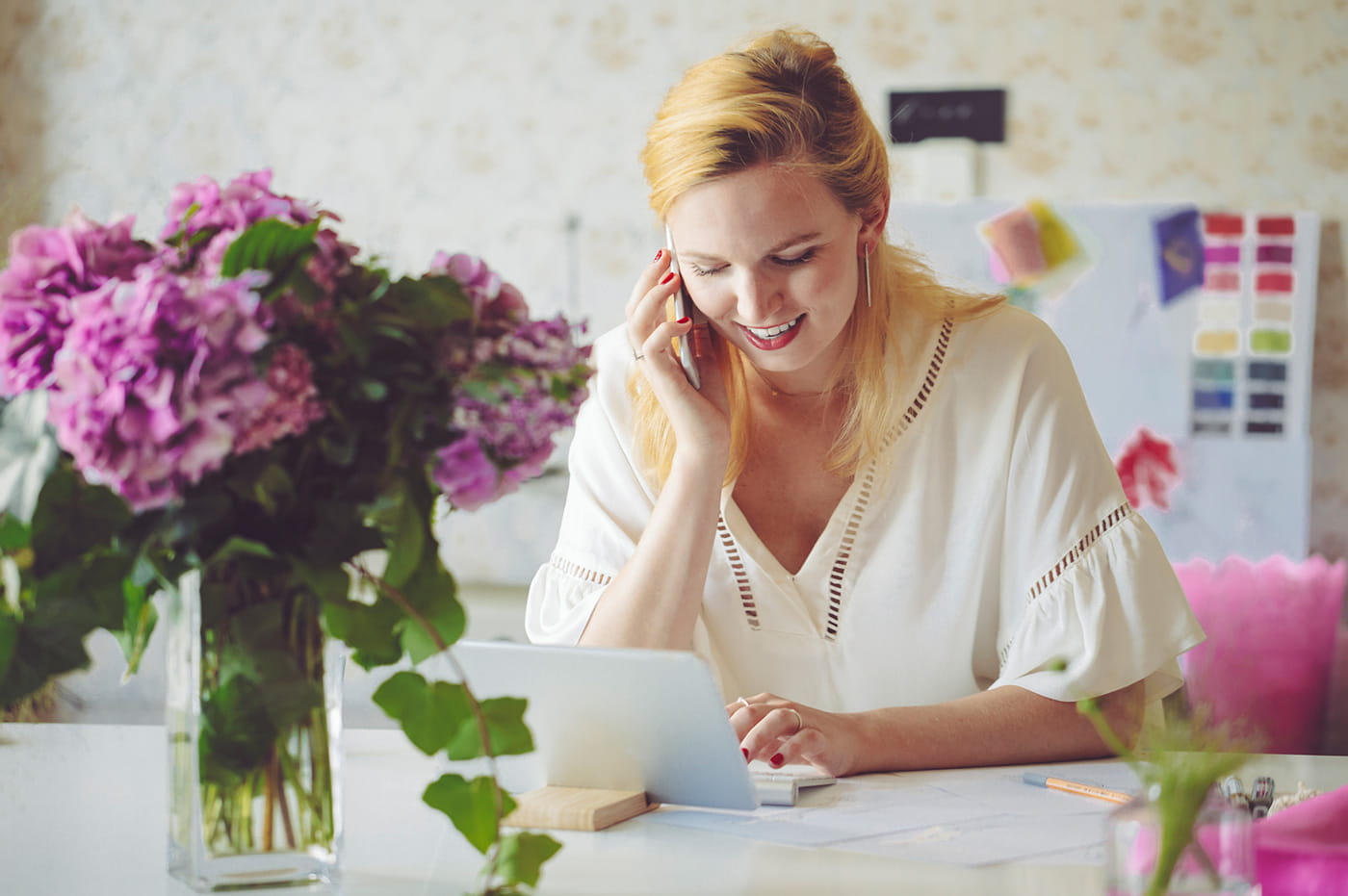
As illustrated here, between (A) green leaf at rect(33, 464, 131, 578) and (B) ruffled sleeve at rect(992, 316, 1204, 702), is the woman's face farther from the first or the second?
(A) green leaf at rect(33, 464, 131, 578)

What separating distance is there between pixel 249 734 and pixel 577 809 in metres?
0.31

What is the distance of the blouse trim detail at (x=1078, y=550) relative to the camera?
4.83 feet

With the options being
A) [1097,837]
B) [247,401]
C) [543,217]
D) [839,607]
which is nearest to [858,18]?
[543,217]

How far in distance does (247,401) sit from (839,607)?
38.9 inches

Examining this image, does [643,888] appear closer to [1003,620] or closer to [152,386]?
[152,386]

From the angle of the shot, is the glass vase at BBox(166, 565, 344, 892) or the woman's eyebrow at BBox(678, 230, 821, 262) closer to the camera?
the glass vase at BBox(166, 565, 344, 892)

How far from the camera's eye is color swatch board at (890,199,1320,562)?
316cm

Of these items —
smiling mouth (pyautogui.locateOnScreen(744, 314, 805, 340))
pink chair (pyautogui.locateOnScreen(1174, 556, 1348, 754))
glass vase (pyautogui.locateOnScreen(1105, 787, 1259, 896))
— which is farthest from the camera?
pink chair (pyautogui.locateOnScreen(1174, 556, 1348, 754))

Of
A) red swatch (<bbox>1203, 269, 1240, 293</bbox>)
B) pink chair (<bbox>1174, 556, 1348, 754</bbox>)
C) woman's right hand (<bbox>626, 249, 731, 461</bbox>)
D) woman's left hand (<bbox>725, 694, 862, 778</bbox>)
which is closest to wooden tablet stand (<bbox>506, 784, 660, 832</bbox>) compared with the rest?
woman's left hand (<bbox>725, 694, 862, 778</bbox>)

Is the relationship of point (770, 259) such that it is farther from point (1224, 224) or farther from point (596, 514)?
point (1224, 224)

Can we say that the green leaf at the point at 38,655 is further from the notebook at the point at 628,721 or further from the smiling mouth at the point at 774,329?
the smiling mouth at the point at 774,329

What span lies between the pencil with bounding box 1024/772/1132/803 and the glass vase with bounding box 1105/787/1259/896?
0.40 meters

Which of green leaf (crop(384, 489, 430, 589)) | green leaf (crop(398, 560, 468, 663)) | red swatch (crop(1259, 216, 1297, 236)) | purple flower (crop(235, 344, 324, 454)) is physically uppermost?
red swatch (crop(1259, 216, 1297, 236))

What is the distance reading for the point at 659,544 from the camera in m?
1.52
